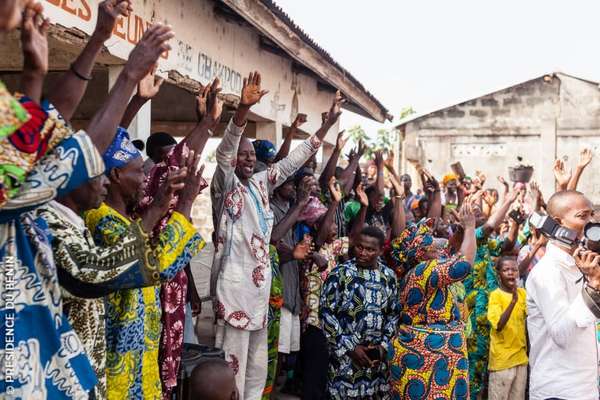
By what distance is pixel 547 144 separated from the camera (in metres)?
18.5

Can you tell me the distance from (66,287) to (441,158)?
1765 cm

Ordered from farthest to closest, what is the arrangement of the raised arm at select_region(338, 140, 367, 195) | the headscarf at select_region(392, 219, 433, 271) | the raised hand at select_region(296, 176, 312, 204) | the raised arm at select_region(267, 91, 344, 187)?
1. the raised arm at select_region(338, 140, 367, 195)
2. the raised arm at select_region(267, 91, 344, 187)
3. the raised hand at select_region(296, 176, 312, 204)
4. the headscarf at select_region(392, 219, 433, 271)

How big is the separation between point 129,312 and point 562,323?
2.14 m

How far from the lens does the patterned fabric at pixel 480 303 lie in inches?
231

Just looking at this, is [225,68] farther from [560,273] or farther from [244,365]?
[560,273]

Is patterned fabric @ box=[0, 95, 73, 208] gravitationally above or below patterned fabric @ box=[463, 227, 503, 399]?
above

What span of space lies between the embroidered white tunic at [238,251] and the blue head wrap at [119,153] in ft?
4.47

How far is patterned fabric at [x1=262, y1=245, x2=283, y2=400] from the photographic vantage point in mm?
4895

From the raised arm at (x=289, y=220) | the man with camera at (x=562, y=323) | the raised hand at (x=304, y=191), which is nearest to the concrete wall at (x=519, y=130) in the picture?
the raised hand at (x=304, y=191)

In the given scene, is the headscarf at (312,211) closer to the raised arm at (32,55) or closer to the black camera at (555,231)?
the black camera at (555,231)

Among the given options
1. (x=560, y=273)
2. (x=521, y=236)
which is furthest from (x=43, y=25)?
(x=521, y=236)

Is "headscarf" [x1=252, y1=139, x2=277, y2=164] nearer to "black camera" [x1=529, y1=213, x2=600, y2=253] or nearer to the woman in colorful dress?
the woman in colorful dress

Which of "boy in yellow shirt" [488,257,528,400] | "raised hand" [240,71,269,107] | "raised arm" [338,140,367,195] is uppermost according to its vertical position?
"raised hand" [240,71,269,107]

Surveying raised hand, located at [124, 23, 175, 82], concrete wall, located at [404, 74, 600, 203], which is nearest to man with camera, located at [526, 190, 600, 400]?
raised hand, located at [124, 23, 175, 82]
